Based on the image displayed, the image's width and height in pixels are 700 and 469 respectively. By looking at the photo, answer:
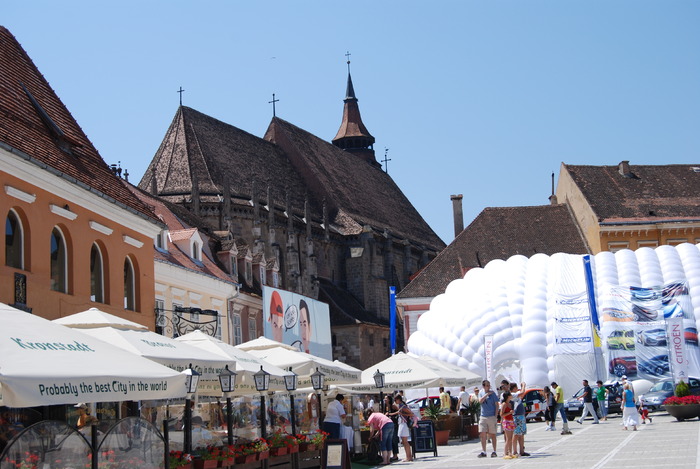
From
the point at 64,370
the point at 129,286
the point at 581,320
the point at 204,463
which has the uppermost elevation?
the point at 129,286

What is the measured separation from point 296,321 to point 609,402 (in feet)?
51.6

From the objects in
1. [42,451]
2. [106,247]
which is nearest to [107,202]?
[106,247]

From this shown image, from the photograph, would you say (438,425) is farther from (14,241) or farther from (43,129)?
(14,241)

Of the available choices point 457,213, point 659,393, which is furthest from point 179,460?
point 457,213

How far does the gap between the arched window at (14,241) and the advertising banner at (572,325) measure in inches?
1031

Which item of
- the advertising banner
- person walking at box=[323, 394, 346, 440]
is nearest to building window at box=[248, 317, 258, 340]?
the advertising banner

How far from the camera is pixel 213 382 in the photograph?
63.6 ft

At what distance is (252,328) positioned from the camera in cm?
4428

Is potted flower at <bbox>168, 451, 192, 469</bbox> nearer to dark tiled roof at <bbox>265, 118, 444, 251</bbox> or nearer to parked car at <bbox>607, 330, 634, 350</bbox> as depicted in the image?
parked car at <bbox>607, 330, 634, 350</bbox>

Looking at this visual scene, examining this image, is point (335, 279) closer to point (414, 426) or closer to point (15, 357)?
point (414, 426)

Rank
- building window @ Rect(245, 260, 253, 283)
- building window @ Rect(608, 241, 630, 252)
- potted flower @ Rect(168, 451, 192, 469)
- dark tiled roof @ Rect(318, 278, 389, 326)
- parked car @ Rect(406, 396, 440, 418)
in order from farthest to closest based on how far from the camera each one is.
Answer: dark tiled roof @ Rect(318, 278, 389, 326)
building window @ Rect(608, 241, 630, 252)
building window @ Rect(245, 260, 253, 283)
parked car @ Rect(406, 396, 440, 418)
potted flower @ Rect(168, 451, 192, 469)

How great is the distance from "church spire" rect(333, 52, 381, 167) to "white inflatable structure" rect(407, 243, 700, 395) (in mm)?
54932

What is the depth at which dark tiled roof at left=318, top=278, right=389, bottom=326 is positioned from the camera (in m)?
64.8

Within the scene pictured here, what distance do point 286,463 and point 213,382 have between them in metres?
1.98
